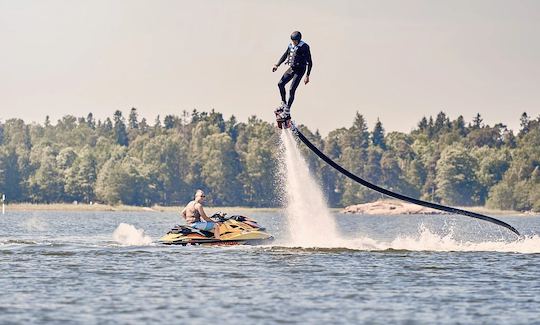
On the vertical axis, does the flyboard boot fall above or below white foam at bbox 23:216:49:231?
above

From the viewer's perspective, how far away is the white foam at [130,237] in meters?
50.7

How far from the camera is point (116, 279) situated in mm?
36250

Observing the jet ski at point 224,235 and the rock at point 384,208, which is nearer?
the jet ski at point 224,235

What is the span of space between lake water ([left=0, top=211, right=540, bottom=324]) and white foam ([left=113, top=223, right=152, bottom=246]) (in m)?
0.51

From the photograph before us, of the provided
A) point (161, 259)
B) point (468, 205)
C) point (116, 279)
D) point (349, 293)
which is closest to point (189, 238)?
point (161, 259)

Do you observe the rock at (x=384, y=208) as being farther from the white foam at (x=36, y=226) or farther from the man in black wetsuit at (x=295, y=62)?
the man in black wetsuit at (x=295, y=62)

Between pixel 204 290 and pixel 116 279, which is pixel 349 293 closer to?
pixel 204 290

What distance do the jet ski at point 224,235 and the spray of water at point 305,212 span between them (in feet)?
4.96

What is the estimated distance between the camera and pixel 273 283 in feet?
117

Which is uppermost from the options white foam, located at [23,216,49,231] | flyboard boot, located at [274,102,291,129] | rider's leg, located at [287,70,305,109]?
rider's leg, located at [287,70,305,109]

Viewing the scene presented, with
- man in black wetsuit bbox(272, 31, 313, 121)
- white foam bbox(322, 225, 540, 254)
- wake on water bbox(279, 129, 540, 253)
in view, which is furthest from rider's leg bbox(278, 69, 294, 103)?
white foam bbox(322, 225, 540, 254)

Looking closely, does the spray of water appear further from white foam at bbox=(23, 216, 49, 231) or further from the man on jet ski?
white foam at bbox=(23, 216, 49, 231)

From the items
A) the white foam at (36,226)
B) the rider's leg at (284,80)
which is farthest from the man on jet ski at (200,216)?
the white foam at (36,226)

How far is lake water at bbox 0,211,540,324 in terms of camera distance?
2948 cm
